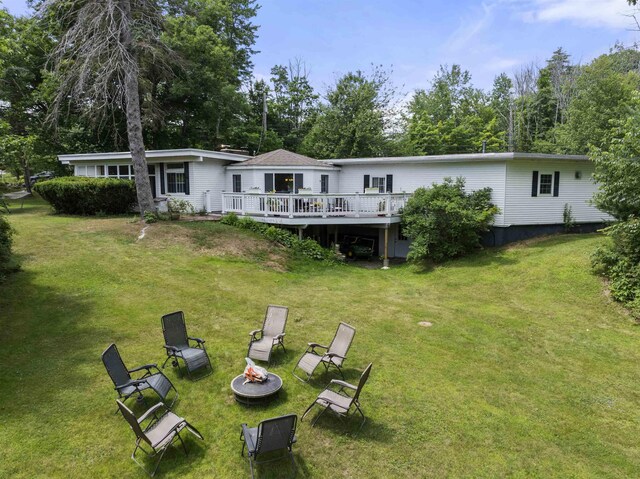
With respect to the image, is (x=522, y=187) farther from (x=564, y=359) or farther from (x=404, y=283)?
(x=564, y=359)

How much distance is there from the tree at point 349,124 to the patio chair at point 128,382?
1044 inches

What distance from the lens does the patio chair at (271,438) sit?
4195mm

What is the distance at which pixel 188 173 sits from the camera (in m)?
18.8

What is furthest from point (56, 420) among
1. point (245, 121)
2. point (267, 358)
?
point (245, 121)

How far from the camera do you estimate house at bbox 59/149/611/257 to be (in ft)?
51.0

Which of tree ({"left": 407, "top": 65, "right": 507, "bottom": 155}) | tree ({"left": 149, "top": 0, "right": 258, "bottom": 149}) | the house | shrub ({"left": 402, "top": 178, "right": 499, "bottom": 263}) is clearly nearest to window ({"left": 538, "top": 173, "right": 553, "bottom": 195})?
the house

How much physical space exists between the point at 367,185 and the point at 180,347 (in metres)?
14.7

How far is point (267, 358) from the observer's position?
6.65 metres

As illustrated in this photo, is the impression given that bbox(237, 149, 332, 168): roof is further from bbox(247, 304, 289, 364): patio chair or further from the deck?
bbox(247, 304, 289, 364): patio chair

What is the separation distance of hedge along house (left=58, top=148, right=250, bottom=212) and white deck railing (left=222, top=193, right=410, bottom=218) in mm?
3629

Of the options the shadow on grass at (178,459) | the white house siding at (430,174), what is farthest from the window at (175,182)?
the shadow on grass at (178,459)

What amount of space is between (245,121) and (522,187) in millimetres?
26355

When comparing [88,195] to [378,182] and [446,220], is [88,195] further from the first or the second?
[446,220]

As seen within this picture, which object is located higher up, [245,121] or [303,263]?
[245,121]
